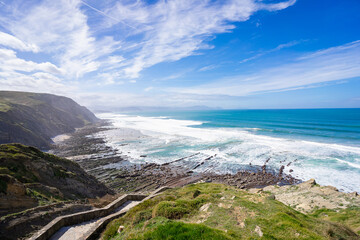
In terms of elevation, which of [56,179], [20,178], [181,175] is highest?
[20,178]

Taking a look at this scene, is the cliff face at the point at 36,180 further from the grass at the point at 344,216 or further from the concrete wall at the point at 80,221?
the grass at the point at 344,216

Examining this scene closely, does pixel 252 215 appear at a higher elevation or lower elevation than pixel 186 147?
higher

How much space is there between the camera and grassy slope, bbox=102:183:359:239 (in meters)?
6.44

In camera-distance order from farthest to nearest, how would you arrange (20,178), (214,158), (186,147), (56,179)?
1. (186,147)
2. (214,158)
3. (56,179)
4. (20,178)

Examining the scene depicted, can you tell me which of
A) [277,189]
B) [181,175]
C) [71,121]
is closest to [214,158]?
[181,175]

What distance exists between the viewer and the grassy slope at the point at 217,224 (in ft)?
21.1

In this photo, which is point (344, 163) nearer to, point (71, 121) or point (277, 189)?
point (277, 189)

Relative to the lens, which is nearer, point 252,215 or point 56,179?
point 252,215

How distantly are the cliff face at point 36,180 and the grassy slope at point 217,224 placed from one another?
753cm

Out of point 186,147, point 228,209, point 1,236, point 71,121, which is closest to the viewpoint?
point 1,236

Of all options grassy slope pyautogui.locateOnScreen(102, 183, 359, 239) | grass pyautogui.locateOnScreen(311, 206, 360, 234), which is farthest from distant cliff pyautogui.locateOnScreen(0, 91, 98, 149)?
grass pyautogui.locateOnScreen(311, 206, 360, 234)

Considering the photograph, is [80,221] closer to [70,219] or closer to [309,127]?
[70,219]

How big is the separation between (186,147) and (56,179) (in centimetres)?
3092

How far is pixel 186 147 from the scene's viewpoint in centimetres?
4388
